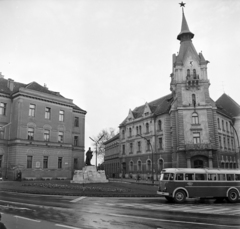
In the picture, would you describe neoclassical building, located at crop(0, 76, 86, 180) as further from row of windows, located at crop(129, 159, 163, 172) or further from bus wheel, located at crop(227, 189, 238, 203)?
bus wheel, located at crop(227, 189, 238, 203)

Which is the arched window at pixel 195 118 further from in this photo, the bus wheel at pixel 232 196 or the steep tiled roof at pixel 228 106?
the bus wheel at pixel 232 196

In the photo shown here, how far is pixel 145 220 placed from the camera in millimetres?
10180

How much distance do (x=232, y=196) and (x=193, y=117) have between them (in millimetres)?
26812

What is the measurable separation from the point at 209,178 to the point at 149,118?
34.5m

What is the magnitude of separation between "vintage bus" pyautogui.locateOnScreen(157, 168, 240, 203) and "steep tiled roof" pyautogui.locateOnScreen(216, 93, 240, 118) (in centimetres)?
4152

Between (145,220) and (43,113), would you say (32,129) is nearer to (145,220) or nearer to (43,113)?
(43,113)

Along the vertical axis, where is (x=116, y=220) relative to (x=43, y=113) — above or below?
below

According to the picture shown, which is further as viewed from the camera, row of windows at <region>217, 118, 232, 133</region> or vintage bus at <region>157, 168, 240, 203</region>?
row of windows at <region>217, 118, 232, 133</region>

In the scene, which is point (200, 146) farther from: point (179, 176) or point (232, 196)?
point (179, 176)

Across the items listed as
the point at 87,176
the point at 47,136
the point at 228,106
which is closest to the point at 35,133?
the point at 47,136

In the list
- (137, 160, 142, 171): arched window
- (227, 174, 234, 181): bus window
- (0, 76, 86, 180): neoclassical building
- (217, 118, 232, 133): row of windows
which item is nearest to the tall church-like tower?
(217, 118, 232, 133): row of windows

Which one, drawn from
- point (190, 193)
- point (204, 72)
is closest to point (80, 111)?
point (204, 72)

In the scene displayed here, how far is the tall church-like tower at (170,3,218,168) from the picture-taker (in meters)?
42.5

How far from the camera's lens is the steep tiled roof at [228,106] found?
196 ft
